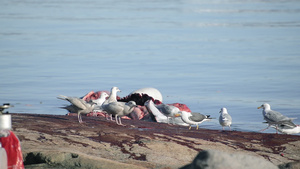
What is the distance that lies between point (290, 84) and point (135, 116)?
782cm

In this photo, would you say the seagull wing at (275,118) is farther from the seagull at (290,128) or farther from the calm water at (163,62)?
the calm water at (163,62)

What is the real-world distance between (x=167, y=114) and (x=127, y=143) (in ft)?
13.3

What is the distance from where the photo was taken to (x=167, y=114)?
1316 cm

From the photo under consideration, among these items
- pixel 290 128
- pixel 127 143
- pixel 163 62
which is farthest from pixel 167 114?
pixel 163 62

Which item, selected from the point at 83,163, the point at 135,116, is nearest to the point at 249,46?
the point at 135,116

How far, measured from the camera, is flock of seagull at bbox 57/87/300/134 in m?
11.6

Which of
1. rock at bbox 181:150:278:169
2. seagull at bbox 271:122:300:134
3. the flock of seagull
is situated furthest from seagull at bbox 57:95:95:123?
rock at bbox 181:150:278:169

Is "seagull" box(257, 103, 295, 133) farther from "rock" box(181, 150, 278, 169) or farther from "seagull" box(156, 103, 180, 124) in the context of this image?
"rock" box(181, 150, 278, 169)

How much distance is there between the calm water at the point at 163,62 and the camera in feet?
59.0

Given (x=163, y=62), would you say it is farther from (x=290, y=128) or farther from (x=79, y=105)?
(x=79, y=105)

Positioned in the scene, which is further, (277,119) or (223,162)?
(277,119)

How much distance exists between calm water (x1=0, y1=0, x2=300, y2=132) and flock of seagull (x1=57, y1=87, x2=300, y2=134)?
1522 mm

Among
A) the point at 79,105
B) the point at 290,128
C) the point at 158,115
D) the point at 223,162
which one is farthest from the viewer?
the point at 158,115

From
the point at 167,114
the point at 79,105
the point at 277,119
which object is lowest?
the point at 277,119
